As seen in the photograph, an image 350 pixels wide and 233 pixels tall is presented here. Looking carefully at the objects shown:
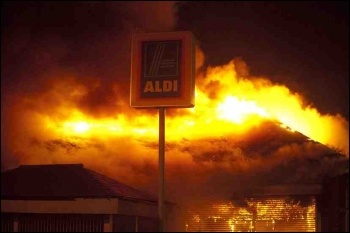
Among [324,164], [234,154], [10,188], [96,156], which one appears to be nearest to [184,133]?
[234,154]

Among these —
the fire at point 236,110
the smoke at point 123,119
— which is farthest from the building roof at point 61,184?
the fire at point 236,110

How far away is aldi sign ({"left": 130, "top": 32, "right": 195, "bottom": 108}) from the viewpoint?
679 inches

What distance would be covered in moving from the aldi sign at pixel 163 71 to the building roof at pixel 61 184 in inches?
115

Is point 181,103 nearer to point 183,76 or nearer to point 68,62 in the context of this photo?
point 183,76

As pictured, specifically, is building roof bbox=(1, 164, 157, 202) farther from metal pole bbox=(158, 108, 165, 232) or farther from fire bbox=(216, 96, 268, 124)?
fire bbox=(216, 96, 268, 124)

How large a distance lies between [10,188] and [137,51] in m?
6.17

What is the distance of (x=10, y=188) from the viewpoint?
18516 mm

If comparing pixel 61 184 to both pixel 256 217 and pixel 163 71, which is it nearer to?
pixel 163 71

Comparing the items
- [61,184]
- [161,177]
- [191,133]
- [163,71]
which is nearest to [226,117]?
[191,133]

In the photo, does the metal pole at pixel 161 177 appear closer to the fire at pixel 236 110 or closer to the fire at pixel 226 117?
the fire at pixel 226 117

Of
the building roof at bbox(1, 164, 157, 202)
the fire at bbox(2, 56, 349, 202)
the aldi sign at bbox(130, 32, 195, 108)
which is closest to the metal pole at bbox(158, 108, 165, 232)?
the aldi sign at bbox(130, 32, 195, 108)

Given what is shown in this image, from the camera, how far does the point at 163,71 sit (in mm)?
17484

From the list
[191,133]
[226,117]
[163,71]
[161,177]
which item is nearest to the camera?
[161,177]

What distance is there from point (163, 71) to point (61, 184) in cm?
506
